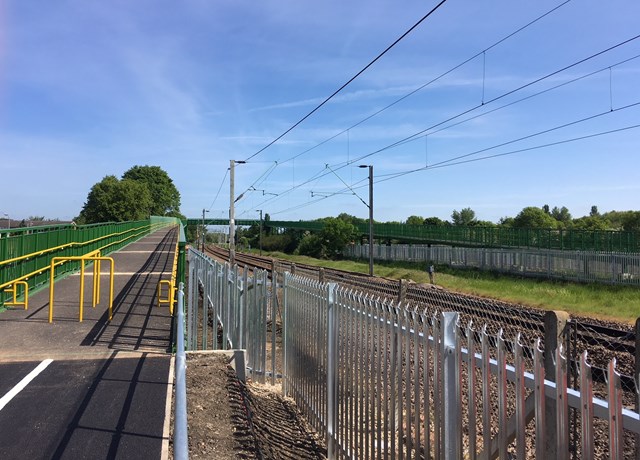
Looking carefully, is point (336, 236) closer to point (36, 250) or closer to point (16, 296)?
point (36, 250)

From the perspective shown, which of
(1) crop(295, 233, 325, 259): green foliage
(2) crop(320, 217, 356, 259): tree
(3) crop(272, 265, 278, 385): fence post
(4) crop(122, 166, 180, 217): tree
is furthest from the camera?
(4) crop(122, 166, 180, 217): tree

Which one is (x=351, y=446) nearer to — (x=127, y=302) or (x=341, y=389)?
(x=341, y=389)

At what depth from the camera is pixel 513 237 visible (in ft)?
141

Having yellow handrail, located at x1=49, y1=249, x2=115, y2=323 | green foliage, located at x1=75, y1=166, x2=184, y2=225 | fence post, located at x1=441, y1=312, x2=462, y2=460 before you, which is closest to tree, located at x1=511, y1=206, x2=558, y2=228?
green foliage, located at x1=75, y1=166, x2=184, y2=225

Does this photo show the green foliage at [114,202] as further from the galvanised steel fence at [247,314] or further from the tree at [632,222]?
the galvanised steel fence at [247,314]

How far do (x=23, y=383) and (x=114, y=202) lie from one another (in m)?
80.0

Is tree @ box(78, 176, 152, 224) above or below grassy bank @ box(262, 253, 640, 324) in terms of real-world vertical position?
above

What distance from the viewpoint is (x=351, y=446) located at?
4.95 m

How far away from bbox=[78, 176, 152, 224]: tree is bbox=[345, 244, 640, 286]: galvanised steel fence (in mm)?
54030

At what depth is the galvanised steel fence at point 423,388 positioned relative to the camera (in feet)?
7.74

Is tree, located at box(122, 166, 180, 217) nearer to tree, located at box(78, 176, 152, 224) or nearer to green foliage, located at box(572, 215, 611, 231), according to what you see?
tree, located at box(78, 176, 152, 224)

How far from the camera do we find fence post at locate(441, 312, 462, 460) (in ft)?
10.6

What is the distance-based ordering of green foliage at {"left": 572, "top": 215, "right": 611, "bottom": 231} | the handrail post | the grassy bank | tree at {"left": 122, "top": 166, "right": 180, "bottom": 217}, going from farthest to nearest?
tree at {"left": 122, "top": 166, "right": 180, "bottom": 217} < green foliage at {"left": 572, "top": 215, "right": 611, "bottom": 231} < the grassy bank < the handrail post

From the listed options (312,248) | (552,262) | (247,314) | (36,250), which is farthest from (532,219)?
(247,314)
